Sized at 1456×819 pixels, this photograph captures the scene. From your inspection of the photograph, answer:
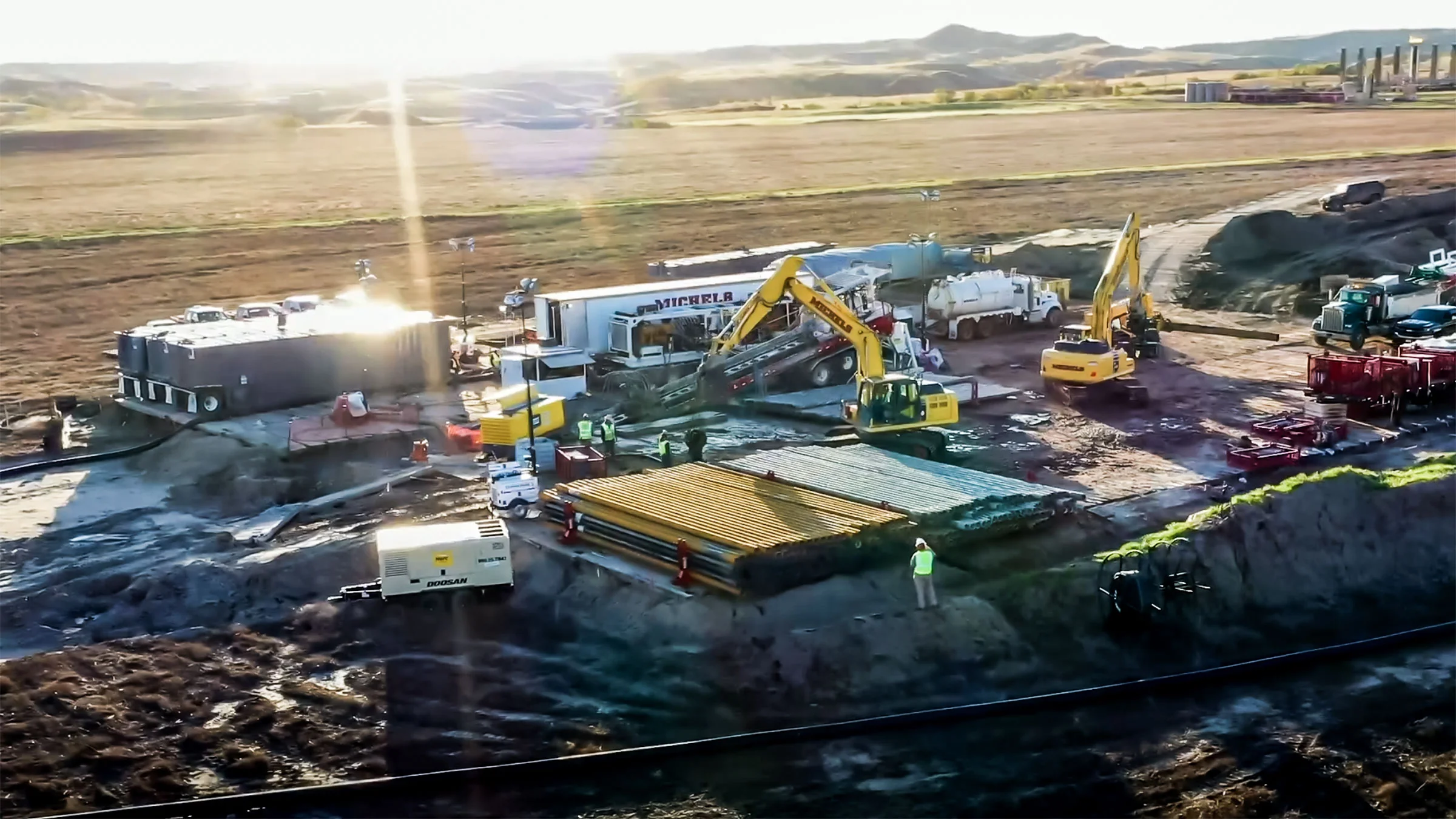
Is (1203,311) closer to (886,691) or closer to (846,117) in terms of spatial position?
(886,691)

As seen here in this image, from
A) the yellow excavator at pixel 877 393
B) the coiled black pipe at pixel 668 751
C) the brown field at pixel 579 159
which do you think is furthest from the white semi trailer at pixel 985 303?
the brown field at pixel 579 159

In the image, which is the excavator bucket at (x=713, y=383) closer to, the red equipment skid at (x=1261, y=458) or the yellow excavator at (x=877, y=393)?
the yellow excavator at (x=877, y=393)

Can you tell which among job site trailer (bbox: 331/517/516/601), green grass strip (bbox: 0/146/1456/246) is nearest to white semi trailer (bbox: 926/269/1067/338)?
job site trailer (bbox: 331/517/516/601)

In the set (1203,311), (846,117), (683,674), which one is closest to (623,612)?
(683,674)

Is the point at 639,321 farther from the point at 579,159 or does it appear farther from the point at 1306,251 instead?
the point at 579,159

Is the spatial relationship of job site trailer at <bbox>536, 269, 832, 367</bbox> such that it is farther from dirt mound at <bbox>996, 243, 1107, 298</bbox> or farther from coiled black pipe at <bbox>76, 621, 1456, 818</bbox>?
coiled black pipe at <bbox>76, 621, 1456, 818</bbox>

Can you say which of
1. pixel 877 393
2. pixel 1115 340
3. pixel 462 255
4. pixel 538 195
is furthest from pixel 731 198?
pixel 877 393
